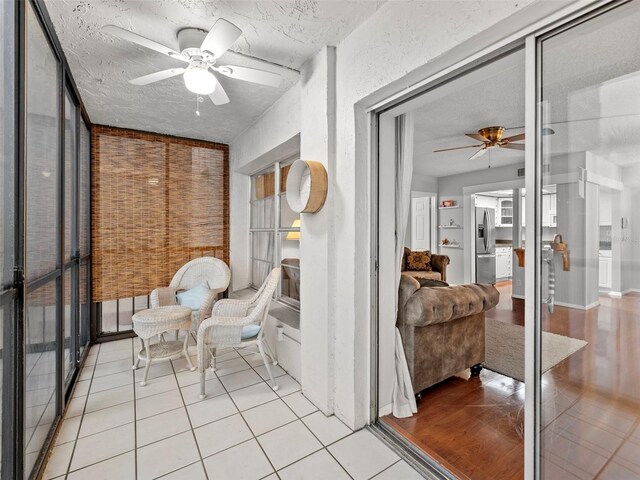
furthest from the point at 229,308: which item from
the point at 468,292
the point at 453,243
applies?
the point at 453,243

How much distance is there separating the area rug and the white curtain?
958 mm

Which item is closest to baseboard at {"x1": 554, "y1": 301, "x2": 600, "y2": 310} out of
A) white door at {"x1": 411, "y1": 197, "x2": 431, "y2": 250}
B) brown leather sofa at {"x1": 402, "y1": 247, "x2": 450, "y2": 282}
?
brown leather sofa at {"x1": 402, "y1": 247, "x2": 450, "y2": 282}

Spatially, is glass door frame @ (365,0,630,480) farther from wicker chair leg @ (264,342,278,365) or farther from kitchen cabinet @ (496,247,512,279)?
kitchen cabinet @ (496,247,512,279)

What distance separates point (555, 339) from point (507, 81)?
2.22m

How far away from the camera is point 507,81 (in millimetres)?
2543

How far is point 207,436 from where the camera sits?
1907 millimetres

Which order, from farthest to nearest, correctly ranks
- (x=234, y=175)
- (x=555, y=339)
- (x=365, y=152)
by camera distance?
(x=234, y=175) < (x=365, y=152) < (x=555, y=339)

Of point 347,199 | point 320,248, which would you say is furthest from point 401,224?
point 320,248

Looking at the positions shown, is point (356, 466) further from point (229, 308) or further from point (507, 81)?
point (507, 81)

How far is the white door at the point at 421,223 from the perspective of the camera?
22.8 ft

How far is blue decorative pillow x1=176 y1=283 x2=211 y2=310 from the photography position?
332cm

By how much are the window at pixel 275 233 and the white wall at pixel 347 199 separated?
0.82 metres

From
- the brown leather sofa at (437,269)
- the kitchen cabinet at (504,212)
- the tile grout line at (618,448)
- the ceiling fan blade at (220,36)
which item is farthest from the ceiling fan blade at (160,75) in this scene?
the kitchen cabinet at (504,212)

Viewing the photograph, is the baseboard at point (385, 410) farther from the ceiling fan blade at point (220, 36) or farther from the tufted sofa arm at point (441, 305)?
the ceiling fan blade at point (220, 36)
